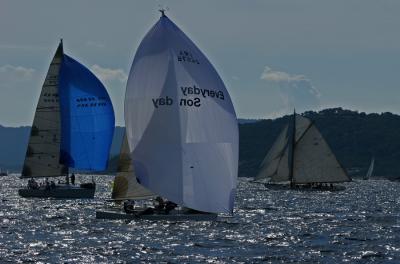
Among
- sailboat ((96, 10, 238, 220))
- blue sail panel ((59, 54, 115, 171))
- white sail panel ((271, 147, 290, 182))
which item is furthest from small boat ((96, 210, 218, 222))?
white sail panel ((271, 147, 290, 182))

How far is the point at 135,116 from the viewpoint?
5712 cm

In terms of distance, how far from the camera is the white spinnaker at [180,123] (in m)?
55.8

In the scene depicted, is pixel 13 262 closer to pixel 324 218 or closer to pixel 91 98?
pixel 324 218

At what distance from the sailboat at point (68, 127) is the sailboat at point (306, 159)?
42798mm

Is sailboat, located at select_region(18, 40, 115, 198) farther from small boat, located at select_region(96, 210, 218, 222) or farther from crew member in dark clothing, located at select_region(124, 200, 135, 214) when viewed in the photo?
small boat, located at select_region(96, 210, 218, 222)

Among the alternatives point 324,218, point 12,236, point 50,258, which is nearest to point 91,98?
point 324,218

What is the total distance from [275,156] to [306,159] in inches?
196

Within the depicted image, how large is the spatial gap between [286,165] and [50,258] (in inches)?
3816

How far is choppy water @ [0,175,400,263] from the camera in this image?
47.5 meters

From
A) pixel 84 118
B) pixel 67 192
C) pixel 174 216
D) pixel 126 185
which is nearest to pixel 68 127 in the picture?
pixel 84 118

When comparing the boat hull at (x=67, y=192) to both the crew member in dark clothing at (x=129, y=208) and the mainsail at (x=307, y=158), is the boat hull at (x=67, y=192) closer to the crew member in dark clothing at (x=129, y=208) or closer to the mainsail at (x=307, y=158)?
the crew member in dark clothing at (x=129, y=208)

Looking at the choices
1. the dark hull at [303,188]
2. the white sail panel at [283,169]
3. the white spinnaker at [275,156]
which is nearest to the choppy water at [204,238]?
the dark hull at [303,188]

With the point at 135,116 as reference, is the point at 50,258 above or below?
Answer: below

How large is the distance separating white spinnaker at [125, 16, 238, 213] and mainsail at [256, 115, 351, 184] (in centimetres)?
7823
